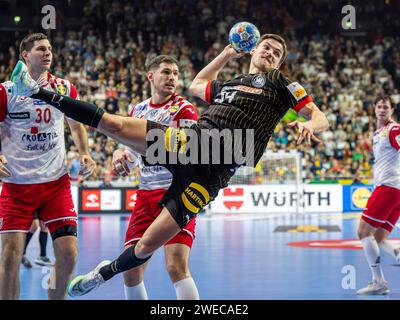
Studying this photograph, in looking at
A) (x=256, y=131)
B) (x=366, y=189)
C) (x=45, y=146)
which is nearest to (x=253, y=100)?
(x=256, y=131)

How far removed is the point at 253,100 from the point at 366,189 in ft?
50.1

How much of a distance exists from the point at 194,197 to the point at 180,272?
0.72 m

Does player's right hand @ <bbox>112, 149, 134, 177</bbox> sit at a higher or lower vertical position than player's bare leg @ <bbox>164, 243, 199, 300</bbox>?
higher

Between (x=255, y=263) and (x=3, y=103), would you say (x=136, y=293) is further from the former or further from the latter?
(x=255, y=263)


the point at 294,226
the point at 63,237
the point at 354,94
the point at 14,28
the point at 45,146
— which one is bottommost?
the point at 294,226

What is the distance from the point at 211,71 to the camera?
20.8ft

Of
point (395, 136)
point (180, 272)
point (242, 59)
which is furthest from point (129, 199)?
point (180, 272)

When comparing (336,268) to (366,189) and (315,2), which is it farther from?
(315,2)

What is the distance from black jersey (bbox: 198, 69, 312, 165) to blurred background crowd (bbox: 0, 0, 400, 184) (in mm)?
15343

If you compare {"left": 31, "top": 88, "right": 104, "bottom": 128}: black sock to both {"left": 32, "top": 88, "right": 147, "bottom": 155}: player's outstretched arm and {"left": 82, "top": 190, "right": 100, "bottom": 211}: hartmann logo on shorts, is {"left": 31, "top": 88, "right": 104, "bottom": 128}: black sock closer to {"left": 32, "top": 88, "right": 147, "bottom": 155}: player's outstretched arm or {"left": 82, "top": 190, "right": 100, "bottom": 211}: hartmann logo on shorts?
{"left": 32, "top": 88, "right": 147, "bottom": 155}: player's outstretched arm

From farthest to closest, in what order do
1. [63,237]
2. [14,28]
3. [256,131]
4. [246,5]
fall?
[246,5], [14,28], [63,237], [256,131]

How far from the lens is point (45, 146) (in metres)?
5.96

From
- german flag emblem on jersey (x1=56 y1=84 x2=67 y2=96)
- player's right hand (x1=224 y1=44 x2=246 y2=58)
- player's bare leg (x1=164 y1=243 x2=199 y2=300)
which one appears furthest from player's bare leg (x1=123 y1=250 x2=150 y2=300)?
player's right hand (x1=224 y1=44 x2=246 y2=58)

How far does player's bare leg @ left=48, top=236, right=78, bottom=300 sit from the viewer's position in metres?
5.79
